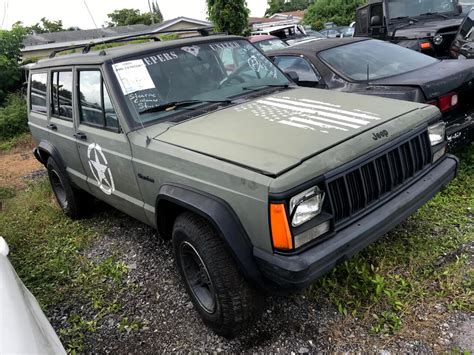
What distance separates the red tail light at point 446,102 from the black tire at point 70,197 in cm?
392

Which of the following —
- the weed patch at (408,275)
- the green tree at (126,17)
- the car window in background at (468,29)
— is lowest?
the weed patch at (408,275)

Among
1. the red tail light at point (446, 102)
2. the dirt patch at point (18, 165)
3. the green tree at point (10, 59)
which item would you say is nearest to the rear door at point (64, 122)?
the dirt patch at point (18, 165)

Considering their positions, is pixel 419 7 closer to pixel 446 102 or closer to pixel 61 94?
pixel 446 102

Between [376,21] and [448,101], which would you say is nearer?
[448,101]

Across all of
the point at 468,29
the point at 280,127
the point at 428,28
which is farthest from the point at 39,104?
the point at 428,28

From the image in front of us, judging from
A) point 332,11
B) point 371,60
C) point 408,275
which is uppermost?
point 332,11

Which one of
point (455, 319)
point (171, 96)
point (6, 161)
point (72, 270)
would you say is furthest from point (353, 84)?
point (6, 161)

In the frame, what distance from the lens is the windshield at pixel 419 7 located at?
8578mm

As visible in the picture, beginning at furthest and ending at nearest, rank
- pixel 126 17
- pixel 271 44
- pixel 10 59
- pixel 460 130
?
pixel 126 17, pixel 10 59, pixel 271 44, pixel 460 130

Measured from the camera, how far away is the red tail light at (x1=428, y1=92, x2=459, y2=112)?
3.91 m

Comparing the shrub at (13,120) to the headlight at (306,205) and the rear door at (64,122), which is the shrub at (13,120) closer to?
the rear door at (64,122)

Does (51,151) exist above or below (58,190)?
above

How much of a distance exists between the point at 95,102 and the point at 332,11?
43362 millimetres

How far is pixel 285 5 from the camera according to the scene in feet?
267
